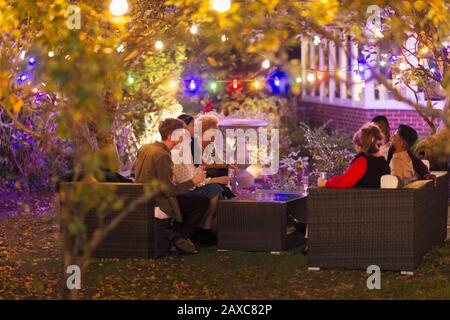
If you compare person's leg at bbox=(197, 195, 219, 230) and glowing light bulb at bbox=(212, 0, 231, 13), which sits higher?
glowing light bulb at bbox=(212, 0, 231, 13)

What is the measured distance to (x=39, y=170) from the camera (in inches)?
560

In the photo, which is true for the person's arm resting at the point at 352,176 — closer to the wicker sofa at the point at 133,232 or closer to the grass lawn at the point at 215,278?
the grass lawn at the point at 215,278

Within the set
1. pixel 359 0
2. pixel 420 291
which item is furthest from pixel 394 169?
pixel 359 0

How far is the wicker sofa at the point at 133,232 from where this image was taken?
896cm

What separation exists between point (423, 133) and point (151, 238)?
29.2ft

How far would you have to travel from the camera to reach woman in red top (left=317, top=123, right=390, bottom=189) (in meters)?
8.38

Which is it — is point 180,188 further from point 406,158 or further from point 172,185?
point 406,158

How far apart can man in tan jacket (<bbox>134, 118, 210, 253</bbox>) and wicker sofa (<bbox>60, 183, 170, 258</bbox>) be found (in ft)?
0.54

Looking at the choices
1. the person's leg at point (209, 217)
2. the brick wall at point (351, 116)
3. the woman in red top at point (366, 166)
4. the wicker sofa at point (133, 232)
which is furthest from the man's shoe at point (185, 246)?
the brick wall at point (351, 116)

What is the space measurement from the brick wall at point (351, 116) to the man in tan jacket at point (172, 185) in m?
7.12

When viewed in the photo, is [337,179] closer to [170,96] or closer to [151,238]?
[151,238]

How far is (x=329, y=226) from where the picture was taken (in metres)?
8.39

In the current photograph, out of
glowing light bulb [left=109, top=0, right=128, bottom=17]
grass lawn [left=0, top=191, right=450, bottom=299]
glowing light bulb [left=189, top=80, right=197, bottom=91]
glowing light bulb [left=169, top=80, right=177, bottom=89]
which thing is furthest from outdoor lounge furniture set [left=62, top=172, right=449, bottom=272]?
glowing light bulb [left=169, top=80, right=177, bottom=89]

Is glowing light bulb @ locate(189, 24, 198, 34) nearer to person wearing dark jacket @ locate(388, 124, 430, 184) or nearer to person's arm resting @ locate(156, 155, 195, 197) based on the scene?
person's arm resting @ locate(156, 155, 195, 197)
